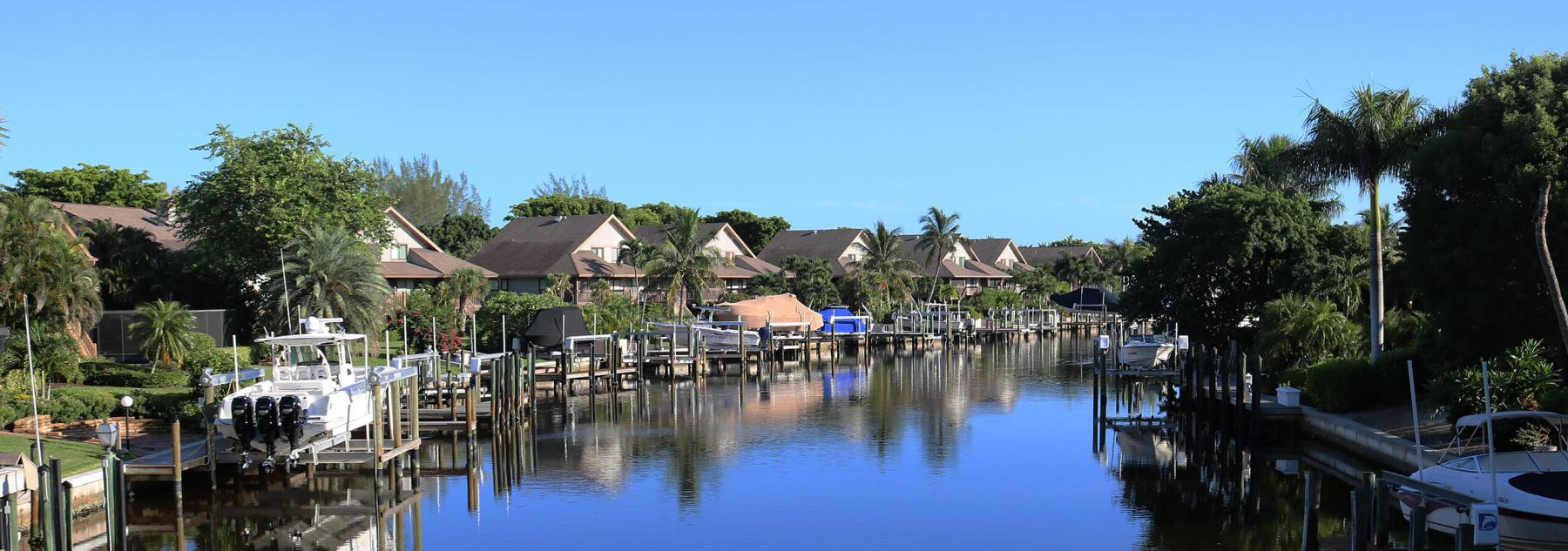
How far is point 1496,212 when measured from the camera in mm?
25062

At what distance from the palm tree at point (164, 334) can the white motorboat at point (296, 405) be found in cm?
973

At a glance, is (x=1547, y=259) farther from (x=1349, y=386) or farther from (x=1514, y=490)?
(x=1349, y=386)

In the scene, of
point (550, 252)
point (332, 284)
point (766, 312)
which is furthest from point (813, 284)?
point (332, 284)

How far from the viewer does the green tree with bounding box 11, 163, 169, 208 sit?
70.3 meters

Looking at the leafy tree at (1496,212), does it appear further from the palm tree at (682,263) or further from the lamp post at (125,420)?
the palm tree at (682,263)

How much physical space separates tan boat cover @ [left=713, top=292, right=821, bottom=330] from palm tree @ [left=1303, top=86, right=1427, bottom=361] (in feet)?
101

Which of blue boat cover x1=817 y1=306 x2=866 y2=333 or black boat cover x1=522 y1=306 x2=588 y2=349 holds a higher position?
black boat cover x1=522 y1=306 x2=588 y2=349

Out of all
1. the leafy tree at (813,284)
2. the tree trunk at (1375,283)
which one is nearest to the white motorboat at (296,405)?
the tree trunk at (1375,283)

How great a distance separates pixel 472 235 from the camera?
10412 centimetres

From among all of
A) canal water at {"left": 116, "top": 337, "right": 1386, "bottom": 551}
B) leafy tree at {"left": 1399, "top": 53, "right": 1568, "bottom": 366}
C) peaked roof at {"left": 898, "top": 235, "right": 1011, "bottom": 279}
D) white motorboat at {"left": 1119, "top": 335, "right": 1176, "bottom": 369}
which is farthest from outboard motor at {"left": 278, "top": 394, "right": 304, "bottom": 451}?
peaked roof at {"left": 898, "top": 235, "right": 1011, "bottom": 279}

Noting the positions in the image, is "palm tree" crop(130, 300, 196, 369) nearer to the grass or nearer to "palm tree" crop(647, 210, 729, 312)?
the grass

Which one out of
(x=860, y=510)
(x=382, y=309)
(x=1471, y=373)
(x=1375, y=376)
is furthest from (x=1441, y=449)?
(x=382, y=309)

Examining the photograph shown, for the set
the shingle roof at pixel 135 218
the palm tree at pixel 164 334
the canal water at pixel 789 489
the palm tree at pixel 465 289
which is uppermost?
the shingle roof at pixel 135 218

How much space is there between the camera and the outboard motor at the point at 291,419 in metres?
23.5
